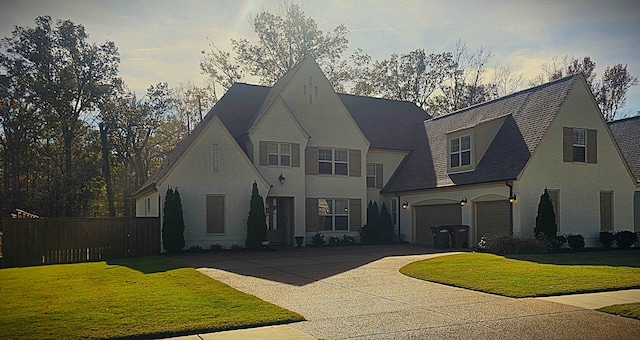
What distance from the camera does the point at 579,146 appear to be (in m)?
22.7

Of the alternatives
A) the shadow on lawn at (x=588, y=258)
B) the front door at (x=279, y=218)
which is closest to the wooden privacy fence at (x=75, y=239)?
the front door at (x=279, y=218)

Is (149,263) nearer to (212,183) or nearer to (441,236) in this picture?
A: (212,183)

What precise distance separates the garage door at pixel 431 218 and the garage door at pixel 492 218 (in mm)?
1112

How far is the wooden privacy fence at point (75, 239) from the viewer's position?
1903cm

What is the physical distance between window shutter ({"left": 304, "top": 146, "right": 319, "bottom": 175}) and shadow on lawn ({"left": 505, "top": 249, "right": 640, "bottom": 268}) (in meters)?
10.7

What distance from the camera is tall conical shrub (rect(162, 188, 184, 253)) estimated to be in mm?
21500

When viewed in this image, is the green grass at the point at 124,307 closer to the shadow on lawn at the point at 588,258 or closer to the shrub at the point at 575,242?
the shadow on lawn at the point at 588,258

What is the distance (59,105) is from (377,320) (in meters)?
33.6

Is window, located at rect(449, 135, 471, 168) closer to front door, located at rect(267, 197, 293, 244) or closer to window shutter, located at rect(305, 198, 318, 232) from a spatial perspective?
window shutter, located at rect(305, 198, 318, 232)

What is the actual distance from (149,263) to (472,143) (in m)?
13.8

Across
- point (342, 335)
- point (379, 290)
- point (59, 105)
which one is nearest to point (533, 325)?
point (342, 335)

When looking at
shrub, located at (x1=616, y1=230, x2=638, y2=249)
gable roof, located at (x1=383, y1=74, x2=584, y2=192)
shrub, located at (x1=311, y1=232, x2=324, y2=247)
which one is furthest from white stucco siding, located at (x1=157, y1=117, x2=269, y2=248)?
shrub, located at (x1=616, y1=230, x2=638, y2=249)

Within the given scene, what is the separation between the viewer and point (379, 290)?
38.8 ft

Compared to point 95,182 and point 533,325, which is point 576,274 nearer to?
point 533,325
